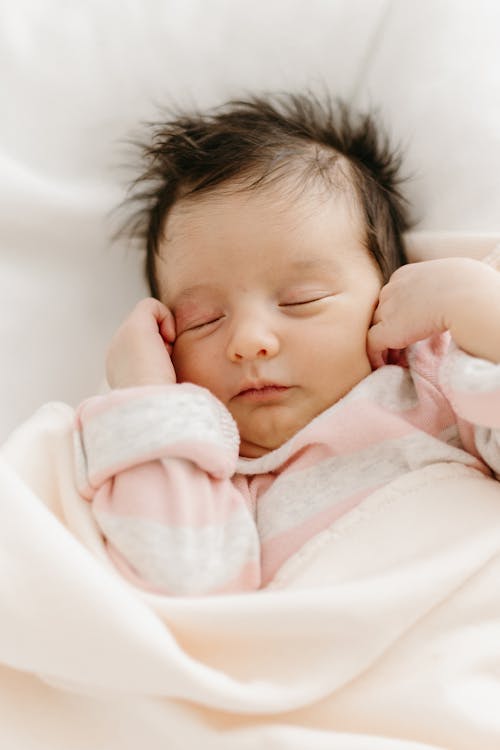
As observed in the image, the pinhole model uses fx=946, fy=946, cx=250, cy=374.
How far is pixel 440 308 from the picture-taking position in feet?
4.10

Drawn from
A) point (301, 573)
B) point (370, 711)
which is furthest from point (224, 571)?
point (370, 711)

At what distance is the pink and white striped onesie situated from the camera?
1114mm

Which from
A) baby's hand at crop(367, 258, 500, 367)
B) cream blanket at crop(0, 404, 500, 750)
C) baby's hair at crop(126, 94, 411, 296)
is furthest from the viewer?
baby's hair at crop(126, 94, 411, 296)

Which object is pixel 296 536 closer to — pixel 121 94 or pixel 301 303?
pixel 301 303

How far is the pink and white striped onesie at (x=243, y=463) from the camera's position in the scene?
1114 mm

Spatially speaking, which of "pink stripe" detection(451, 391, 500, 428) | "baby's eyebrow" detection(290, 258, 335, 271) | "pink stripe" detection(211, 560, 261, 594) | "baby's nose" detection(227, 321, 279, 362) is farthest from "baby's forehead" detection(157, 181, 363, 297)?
"pink stripe" detection(211, 560, 261, 594)

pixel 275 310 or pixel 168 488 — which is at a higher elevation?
pixel 275 310

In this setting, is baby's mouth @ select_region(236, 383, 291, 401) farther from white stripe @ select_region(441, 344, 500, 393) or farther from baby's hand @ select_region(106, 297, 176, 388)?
white stripe @ select_region(441, 344, 500, 393)

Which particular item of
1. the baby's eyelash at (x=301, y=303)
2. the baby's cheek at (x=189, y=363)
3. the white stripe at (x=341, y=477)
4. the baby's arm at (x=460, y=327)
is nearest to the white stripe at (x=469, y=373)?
the baby's arm at (x=460, y=327)

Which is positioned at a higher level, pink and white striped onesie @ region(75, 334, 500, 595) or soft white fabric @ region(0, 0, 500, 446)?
soft white fabric @ region(0, 0, 500, 446)

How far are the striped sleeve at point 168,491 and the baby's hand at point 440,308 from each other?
0.91 feet

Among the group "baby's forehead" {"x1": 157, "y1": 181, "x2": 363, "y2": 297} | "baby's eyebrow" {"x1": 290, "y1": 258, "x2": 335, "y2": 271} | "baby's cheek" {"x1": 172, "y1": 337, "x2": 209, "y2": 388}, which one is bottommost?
"baby's cheek" {"x1": 172, "y1": 337, "x2": 209, "y2": 388}

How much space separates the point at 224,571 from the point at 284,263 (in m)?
0.46

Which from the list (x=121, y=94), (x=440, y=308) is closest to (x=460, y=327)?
(x=440, y=308)
